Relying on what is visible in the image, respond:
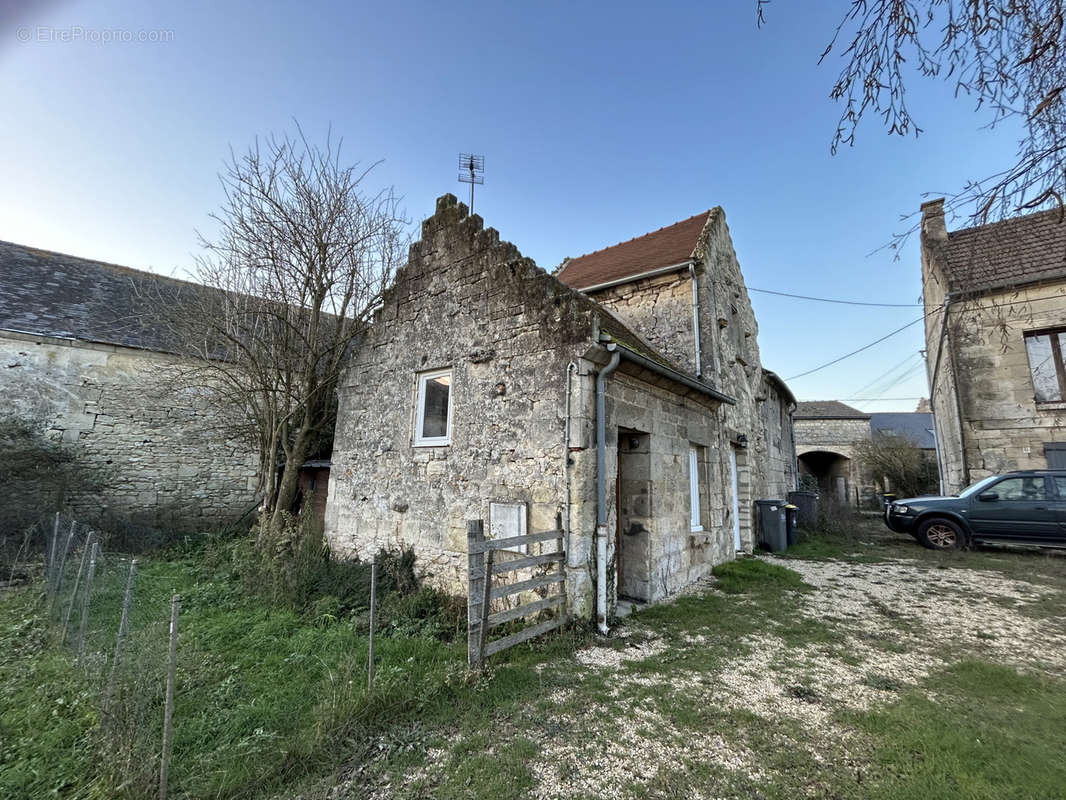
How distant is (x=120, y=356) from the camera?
11.3m

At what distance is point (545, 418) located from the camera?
5582 millimetres

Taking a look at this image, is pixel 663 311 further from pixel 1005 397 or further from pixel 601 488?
pixel 1005 397

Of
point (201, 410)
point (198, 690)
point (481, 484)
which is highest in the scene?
point (201, 410)

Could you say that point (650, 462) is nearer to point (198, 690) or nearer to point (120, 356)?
point (198, 690)

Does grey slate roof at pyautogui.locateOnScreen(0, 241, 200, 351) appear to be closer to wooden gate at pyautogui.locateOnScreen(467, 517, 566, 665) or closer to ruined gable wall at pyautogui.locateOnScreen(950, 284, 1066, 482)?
wooden gate at pyautogui.locateOnScreen(467, 517, 566, 665)

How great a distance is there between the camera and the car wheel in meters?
10.1

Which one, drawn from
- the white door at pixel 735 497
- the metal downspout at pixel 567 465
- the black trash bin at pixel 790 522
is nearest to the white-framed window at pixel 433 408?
the metal downspout at pixel 567 465

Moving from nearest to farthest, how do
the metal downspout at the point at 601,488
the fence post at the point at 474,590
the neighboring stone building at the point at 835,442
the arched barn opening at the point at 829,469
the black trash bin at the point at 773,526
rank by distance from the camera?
the fence post at the point at 474,590 → the metal downspout at the point at 601,488 → the black trash bin at the point at 773,526 → the neighboring stone building at the point at 835,442 → the arched barn opening at the point at 829,469

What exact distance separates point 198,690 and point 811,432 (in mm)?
31471

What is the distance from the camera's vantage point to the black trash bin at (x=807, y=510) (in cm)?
1342

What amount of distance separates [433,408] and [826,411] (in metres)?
30.7

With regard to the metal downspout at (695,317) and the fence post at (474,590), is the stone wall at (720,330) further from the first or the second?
the fence post at (474,590)

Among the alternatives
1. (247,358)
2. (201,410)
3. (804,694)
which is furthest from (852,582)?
(201,410)

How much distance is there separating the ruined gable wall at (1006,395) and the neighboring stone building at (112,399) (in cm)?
1917
